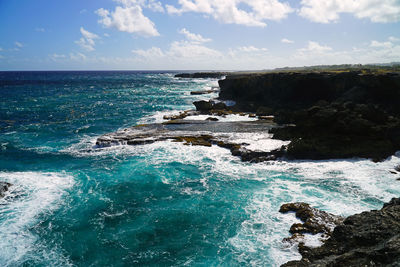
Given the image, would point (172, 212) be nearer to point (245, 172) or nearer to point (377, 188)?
point (245, 172)

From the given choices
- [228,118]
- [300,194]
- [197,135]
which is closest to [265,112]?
[228,118]

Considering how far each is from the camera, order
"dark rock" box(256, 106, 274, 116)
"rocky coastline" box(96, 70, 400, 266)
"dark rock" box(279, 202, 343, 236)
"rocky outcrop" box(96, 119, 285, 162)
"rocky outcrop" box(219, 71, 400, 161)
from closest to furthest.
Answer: "rocky coastline" box(96, 70, 400, 266), "dark rock" box(279, 202, 343, 236), "rocky outcrop" box(219, 71, 400, 161), "rocky outcrop" box(96, 119, 285, 162), "dark rock" box(256, 106, 274, 116)

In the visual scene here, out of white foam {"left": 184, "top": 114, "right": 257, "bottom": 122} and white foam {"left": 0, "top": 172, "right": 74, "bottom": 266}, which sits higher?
white foam {"left": 184, "top": 114, "right": 257, "bottom": 122}

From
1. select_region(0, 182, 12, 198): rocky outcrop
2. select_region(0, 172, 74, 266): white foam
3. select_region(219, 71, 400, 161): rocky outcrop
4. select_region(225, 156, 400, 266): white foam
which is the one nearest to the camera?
select_region(225, 156, 400, 266): white foam

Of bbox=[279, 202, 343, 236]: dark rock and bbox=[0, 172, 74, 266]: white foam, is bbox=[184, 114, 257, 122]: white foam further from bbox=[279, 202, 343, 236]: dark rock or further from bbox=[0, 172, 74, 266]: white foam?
bbox=[279, 202, 343, 236]: dark rock

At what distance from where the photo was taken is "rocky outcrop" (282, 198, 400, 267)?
8172 millimetres

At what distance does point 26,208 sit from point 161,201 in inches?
353

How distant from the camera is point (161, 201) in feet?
60.1

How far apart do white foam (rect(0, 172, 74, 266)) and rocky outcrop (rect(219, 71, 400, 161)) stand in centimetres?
2053

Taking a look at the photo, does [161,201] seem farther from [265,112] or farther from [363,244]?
[265,112]

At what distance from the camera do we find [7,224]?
619 inches

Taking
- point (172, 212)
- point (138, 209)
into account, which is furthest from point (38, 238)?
point (172, 212)

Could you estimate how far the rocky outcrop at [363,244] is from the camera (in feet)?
26.8

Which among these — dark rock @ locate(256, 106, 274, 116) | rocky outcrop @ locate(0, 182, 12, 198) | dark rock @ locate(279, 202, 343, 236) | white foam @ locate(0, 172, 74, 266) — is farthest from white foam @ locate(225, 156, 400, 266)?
dark rock @ locate(256, 106, 274, 116)
